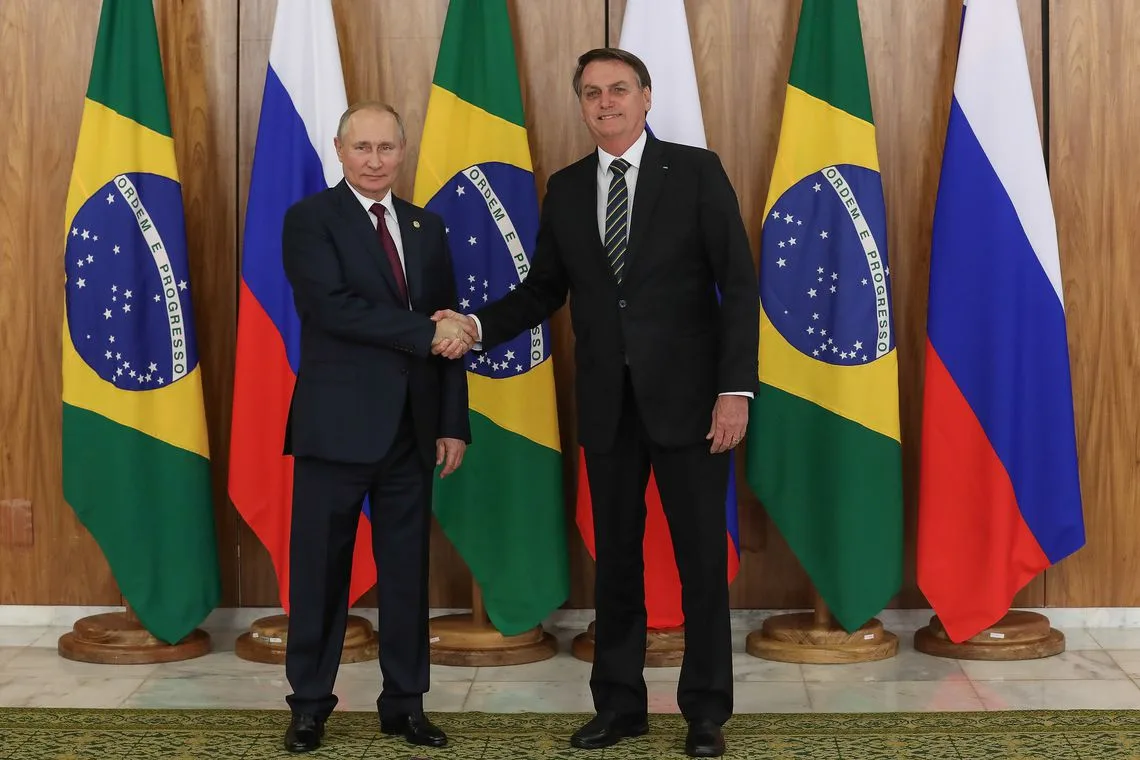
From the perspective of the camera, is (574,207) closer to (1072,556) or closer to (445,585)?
(445,585)

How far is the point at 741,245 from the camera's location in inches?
116

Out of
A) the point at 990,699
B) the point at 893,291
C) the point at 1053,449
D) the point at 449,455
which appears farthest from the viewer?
the point at 893,291

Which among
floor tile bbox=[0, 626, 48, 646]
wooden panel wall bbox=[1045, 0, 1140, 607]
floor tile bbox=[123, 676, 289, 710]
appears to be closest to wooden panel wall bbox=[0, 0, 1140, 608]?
wooden panel wall bbox=[1045, 0, 1140, 607]

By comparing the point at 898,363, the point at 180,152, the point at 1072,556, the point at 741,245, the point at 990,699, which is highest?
the point at 180,152

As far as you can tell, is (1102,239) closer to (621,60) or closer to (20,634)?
(621,60)

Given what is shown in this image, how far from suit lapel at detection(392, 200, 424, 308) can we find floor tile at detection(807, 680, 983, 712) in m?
1.54

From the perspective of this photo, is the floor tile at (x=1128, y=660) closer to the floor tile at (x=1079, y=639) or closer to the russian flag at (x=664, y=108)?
the floor tile at (x=1079, y=639)

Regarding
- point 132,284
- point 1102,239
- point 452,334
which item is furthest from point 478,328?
point 1102,239

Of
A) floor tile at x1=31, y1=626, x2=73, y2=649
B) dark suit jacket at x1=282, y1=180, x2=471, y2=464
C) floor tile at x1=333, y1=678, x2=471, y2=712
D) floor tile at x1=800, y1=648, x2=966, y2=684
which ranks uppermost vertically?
dark suit jacket at x1=282, y1=180, x2=471, y2=464

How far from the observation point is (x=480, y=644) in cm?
393

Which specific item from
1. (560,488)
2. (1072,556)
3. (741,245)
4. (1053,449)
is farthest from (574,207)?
(1072,556)

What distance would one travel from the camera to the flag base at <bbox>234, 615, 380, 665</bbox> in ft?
12.8

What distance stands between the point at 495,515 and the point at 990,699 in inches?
60.8

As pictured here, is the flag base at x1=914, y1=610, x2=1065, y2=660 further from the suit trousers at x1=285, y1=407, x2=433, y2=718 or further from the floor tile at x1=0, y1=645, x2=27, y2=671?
the floor tile at x1=0, y1=645, x2=27, y2=671
